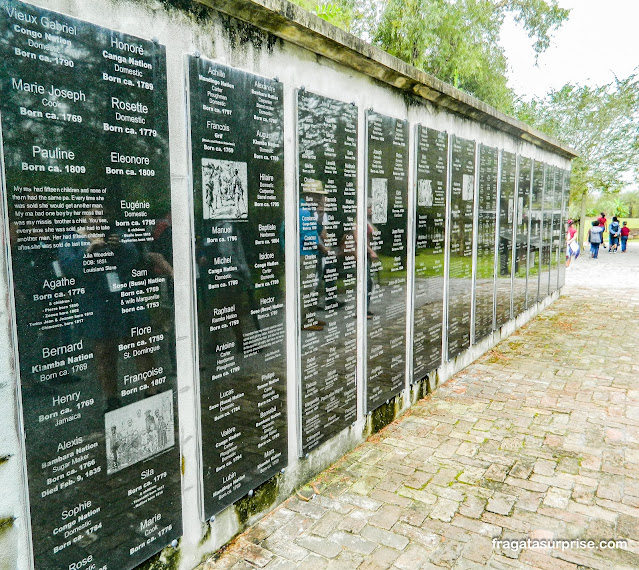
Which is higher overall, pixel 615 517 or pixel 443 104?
pixel 443 104

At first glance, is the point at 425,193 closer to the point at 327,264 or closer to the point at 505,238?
the point at 327,264

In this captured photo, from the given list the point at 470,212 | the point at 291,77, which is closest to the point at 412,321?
the point at 470,212

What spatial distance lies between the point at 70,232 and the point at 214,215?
0.89 meters

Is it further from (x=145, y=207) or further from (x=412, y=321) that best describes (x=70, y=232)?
(x=412, y=321)

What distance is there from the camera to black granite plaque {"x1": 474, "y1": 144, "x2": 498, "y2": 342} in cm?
713

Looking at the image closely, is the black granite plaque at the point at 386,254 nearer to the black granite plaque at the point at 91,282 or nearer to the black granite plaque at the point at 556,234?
the black granite plaque at the point at 91,282

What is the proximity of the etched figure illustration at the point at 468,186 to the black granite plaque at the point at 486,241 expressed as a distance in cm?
30

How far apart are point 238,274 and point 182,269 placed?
417mm

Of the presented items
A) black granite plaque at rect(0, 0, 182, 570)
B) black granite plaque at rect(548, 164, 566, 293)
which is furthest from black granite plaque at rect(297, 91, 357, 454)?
black granite plaque at rect(548, 164, 566, 293)

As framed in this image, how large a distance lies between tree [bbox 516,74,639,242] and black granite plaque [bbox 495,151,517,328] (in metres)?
17.9

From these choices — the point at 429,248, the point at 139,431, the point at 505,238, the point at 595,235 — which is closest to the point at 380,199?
the point at 429,248

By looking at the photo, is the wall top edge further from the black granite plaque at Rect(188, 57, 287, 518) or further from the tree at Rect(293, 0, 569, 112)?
the tree at Rect(293, 0, 569, 112)

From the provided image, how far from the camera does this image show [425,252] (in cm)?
561

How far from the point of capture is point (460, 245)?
6.55 meters
